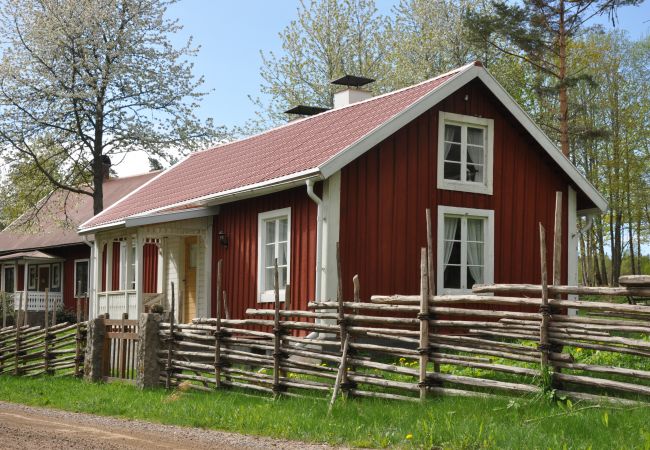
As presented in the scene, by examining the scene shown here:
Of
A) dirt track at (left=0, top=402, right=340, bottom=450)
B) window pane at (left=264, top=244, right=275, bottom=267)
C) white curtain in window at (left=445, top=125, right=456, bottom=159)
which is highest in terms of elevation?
white curtain in window at (left=445, top=125, right=456, bottom=159)

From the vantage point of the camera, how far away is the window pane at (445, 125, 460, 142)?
17.3 meters

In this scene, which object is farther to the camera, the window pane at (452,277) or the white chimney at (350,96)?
the white chimney at (350,96)

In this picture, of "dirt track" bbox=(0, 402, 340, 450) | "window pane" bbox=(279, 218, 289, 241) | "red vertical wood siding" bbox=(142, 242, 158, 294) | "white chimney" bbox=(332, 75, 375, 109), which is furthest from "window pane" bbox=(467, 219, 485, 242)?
"red vertical wood siding" bbox=(142, 242, 158, 294)

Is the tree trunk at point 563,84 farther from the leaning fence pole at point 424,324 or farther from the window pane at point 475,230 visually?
the leaning fence pole at point 424,324

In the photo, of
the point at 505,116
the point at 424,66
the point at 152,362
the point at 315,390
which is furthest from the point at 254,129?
the point at 315,390

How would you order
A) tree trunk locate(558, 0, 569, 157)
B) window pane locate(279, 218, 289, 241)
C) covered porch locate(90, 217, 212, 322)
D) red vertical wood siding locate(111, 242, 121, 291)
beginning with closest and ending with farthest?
1. window pane locate(279, 218, 289, 241)
2. covered porch locate(90, 217, 212, 322)
3. red vertical wood siding locate(111, 242, 121, 291)
4. tree trunk locate(558, 0, 569, 157)

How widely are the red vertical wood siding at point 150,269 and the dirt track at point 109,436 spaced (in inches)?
411

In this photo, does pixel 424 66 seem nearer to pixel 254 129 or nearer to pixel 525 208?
pixel 254 129

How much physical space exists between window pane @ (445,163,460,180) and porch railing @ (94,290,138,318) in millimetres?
6931

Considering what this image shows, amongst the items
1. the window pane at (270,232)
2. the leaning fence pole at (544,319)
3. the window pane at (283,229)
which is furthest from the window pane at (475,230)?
the leaning fence pole at (544,319)

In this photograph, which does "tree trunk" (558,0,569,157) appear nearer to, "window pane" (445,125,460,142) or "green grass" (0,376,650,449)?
"window pane" (445,125,460,142)

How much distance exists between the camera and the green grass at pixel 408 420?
828 centimetres

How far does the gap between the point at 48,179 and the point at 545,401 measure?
27.0 metres

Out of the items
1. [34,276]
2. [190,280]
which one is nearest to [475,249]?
[190,280]
